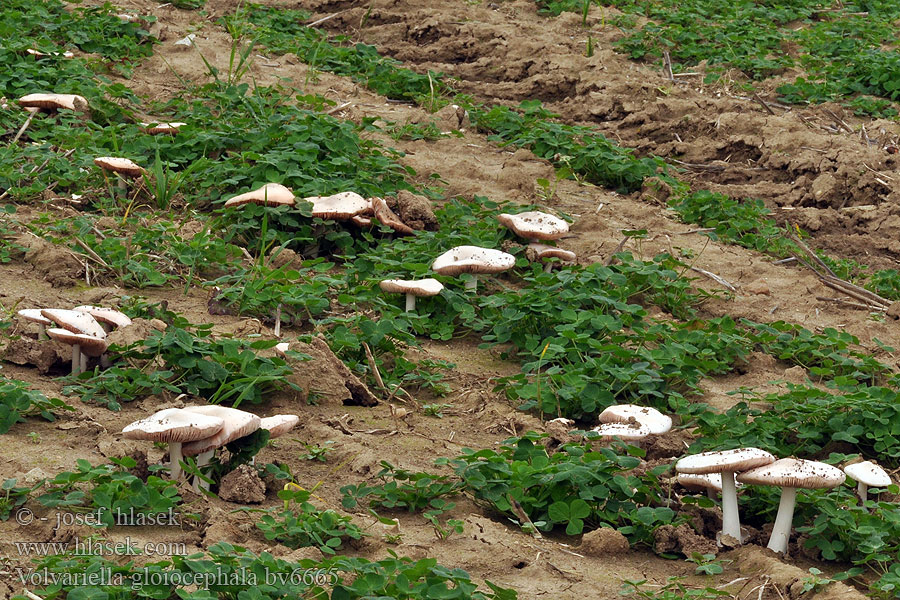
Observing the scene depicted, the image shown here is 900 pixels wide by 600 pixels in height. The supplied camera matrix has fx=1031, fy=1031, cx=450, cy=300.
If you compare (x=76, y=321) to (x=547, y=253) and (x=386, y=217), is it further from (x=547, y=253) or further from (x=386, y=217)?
(x=547, y=253)

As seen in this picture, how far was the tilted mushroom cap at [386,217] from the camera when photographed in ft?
20.6

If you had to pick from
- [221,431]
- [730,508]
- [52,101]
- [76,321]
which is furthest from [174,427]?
[52,101]

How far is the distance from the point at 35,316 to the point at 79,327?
234mm

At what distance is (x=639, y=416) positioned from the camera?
4516 mm

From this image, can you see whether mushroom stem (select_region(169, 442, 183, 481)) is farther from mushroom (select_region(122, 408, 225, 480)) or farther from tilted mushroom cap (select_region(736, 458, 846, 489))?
tilted mushroom cap (select_region(736, 458, 846, 489))

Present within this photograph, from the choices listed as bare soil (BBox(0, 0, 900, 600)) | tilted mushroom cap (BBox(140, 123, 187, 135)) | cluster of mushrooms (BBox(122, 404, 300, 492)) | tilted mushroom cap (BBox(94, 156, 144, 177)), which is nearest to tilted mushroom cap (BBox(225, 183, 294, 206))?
tilted mushroom cap (BBox(94, 156, 144, 177))

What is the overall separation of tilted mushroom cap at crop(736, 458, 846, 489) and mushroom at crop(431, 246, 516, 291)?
236cm

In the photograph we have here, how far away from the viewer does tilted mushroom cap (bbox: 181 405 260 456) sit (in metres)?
3.60

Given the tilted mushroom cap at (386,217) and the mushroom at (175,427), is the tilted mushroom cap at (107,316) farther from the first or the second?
the tilted mushroom cap at (386,217)

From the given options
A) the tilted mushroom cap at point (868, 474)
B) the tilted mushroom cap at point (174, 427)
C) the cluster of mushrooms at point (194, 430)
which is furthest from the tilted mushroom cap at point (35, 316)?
the tilted mushroom cap at point (868, 474)

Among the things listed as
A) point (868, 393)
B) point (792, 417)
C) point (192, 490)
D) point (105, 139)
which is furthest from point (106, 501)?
point (105, 139)

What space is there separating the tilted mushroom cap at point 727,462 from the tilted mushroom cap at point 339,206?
302 centimetres

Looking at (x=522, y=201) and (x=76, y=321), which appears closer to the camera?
(x=76, y=321)

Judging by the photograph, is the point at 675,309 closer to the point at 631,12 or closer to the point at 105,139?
the point at 105,139
